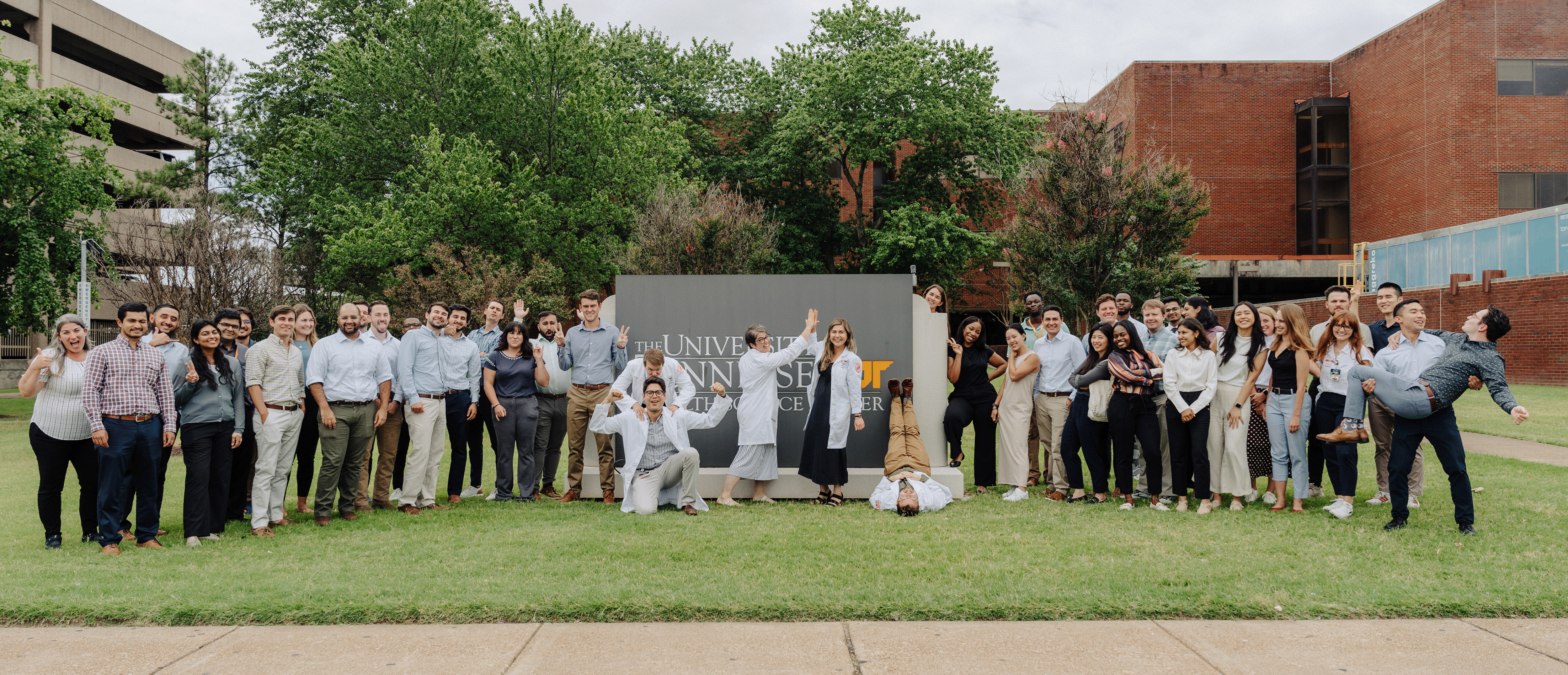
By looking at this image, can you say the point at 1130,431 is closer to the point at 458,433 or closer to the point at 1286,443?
the point at 1286,443

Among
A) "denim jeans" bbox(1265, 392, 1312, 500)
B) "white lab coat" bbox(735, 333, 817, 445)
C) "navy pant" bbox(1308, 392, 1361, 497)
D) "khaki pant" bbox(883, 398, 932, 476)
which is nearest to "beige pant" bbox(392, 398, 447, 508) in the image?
"white lab coat" bbox(735, 333, 817, 445)

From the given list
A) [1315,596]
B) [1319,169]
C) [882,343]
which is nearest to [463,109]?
[882,343]

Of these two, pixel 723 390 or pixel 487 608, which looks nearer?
pixel 487 608

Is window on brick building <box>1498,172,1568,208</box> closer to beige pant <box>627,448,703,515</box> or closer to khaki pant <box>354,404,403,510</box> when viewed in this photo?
beige pant <box>627,448,703,515</box>

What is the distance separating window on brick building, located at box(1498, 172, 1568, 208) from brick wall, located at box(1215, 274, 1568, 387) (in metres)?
9.78

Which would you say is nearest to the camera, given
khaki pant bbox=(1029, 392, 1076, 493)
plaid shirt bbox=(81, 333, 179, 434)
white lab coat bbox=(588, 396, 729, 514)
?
plaid shirt bbox=(81, 333, 179, 434)

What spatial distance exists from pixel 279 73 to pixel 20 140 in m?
9.28

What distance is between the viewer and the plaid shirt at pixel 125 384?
20.1ft

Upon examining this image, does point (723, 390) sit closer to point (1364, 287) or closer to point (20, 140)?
point (20, 140)

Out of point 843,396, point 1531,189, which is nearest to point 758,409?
point 843,396

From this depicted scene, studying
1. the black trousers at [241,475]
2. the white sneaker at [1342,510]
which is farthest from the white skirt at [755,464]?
the white sneaker at [1342,510]

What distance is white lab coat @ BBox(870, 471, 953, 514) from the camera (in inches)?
309

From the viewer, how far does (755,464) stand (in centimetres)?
850

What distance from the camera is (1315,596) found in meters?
4.98
